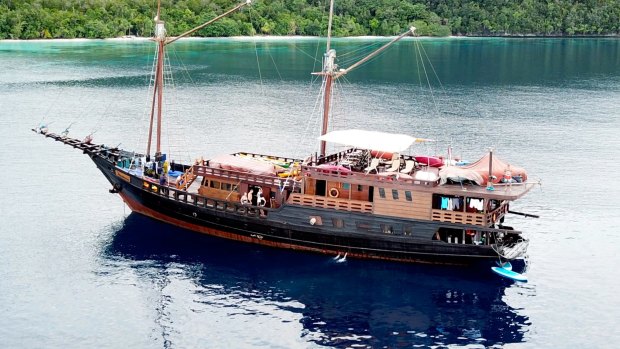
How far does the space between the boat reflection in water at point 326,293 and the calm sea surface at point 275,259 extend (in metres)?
0.13

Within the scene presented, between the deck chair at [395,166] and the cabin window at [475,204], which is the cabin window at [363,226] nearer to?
the deck chair at [395,166]

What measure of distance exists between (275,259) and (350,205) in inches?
245

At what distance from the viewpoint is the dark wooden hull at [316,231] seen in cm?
5284

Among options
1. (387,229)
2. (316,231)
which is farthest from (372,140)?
(316,231)

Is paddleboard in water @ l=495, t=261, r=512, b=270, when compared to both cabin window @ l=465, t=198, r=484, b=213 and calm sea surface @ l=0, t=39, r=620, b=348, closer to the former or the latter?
calm sea surface @ l=0, t=39, r=620, b=348

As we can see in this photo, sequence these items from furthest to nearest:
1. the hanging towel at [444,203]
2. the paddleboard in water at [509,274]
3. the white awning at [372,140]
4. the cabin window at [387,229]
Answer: the white awning at [372,140] < the cabin window at [387,229] < the hanging towel at [444,203] < the paddleboard in water at [509,274]

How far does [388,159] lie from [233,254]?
1246 centimetres

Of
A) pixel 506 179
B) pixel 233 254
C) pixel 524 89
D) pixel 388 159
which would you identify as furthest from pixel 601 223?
pixel 524 89

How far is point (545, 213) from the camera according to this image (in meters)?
65.9

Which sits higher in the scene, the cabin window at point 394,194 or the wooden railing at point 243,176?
the wooden railing at point 243,176

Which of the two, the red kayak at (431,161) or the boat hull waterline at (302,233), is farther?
the red kayak at (431,161)

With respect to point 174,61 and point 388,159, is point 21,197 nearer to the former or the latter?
point 388,159

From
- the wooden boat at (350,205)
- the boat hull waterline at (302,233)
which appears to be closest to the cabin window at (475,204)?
the wooden boat at (350,205)

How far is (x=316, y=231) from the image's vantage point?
5453cm
